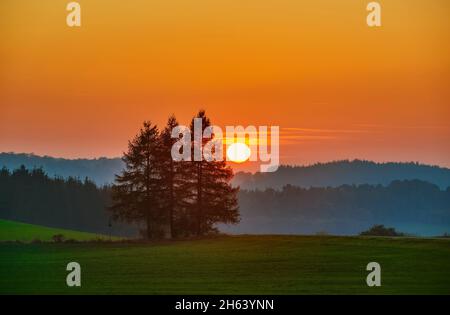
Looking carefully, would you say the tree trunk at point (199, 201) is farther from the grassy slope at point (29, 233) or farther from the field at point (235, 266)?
the grassy slope at point (29, 233)

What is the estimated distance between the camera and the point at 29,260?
172 ft

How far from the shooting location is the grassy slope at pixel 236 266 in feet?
128

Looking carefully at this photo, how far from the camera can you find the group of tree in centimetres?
6888

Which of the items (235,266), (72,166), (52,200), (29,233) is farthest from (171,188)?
(72,166)

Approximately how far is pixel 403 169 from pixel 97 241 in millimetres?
131973

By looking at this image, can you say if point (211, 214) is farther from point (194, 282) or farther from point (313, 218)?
point (313, 218)

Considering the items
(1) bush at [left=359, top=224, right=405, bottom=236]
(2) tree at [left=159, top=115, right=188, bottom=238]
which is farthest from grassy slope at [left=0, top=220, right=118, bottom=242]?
(1) bush at [left=359, top=224, right=405, bottom=236]

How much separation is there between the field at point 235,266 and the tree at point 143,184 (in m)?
5.53

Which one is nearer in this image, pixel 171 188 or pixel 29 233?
pixel 171 188

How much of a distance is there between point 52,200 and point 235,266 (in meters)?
109

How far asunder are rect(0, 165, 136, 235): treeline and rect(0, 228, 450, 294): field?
82.1 m

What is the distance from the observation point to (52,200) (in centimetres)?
15250

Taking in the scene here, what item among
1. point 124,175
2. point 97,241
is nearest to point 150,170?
point 124,175

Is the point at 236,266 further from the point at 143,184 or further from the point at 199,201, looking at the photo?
the point at 143,184
